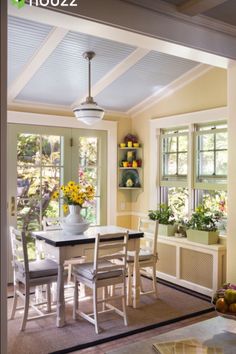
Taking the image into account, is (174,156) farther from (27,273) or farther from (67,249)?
(27,273)

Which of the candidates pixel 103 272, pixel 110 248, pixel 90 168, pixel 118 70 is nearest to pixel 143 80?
pixel 118 70

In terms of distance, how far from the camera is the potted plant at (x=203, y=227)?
4336 mm

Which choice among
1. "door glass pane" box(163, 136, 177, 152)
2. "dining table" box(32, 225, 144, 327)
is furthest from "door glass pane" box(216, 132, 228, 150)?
"dining table" box(32, 225, 144, 327)

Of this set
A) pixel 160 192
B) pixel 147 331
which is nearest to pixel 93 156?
pixel 160 192

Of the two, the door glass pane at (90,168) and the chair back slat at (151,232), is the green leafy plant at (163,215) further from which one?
the door glass pane at (90,168)

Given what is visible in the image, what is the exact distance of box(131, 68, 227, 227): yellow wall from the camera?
442 centimetres

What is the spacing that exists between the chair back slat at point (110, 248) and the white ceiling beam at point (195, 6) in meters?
2.01

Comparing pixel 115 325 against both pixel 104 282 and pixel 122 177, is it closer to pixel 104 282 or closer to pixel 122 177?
pixel 104 282

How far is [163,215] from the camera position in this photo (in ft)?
16.3

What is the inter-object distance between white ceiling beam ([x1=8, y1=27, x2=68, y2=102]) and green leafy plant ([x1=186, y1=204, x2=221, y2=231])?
2477 millimetres

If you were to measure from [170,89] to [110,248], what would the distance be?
251 centimetres

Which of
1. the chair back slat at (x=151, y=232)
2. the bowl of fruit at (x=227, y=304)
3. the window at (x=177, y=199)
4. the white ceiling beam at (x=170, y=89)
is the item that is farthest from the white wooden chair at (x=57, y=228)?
the bowl of fruit at (x=227, y=304)

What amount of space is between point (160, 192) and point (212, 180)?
985 mm

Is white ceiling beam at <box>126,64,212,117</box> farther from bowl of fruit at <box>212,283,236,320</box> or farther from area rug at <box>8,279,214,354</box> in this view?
bowl of fruit at <box>212,283,236,320</box>
